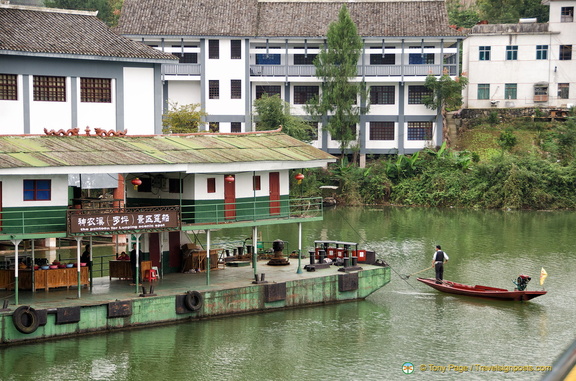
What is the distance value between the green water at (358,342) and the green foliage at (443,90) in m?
27.1

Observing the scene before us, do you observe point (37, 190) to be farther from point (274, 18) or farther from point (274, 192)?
point (274, 18)

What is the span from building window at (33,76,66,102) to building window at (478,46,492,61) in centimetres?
3817

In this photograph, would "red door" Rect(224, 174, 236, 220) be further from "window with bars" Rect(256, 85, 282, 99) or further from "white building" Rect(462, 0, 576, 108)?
"white building" Rect(462, 0, 576, 108)

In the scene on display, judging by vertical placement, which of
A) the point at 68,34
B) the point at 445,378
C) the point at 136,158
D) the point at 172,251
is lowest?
the point at 445,378

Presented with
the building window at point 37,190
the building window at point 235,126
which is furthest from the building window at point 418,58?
the building window at point 37,190

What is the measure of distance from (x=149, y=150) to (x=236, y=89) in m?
35.7

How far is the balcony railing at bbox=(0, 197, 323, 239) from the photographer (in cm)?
2764

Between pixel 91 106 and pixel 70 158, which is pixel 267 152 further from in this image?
pixel 91 106

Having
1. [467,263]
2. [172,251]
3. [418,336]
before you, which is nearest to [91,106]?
[172,251]

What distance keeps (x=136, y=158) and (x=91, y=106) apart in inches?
682

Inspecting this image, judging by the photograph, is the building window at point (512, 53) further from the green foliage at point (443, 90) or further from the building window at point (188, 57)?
the building window at point (188, 57)

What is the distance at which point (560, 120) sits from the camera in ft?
228

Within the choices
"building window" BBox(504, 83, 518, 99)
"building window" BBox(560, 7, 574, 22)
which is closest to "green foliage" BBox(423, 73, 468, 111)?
"building window" BBox(504, 83, 518, 99)

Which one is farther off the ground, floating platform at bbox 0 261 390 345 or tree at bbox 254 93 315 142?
tree at bbox 254 93 315 142
